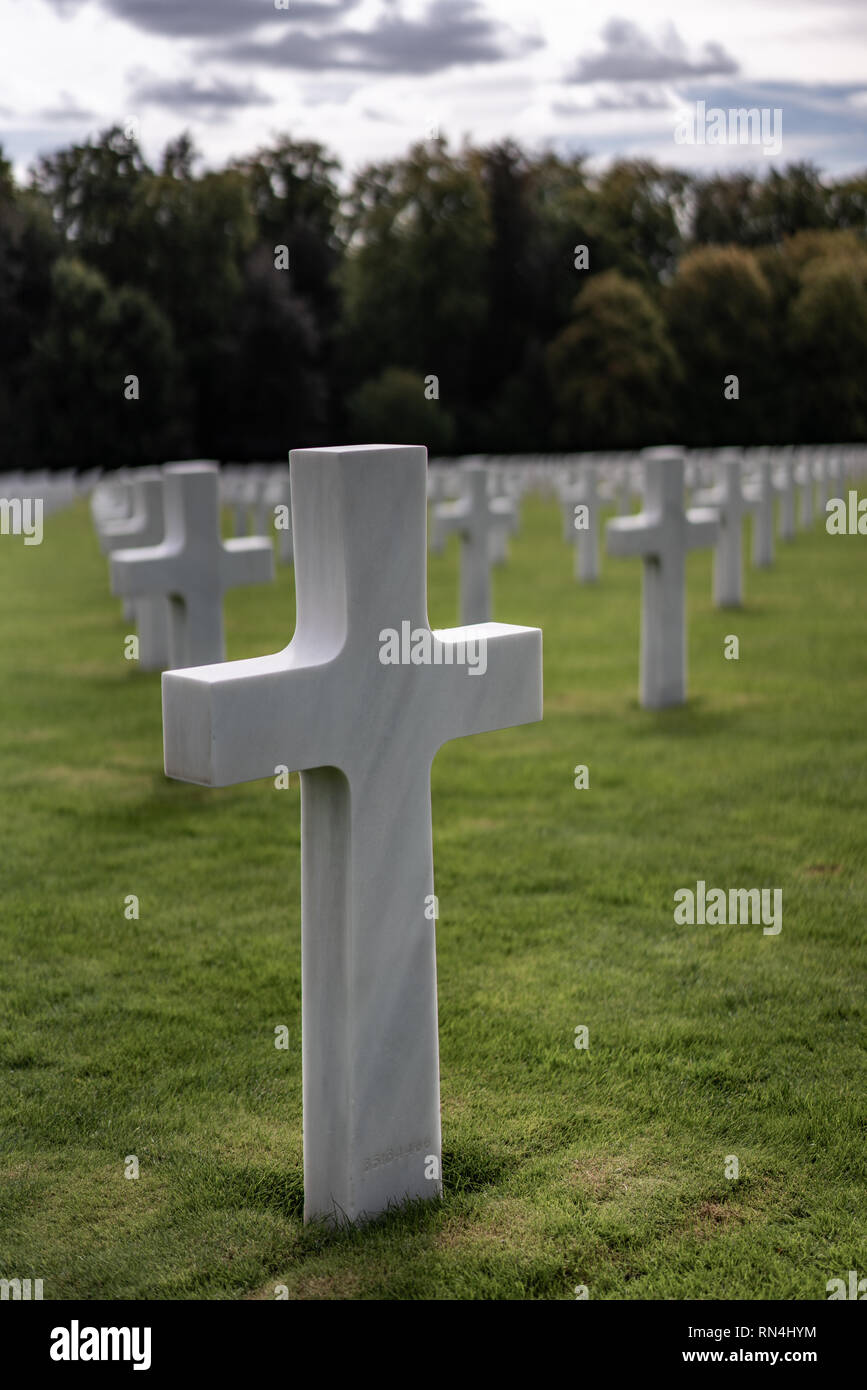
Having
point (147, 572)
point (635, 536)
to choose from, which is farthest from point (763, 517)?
point (147, 572)

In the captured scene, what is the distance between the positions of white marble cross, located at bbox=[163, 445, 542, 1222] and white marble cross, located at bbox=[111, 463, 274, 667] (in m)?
4.32

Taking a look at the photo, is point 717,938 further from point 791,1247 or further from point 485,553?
point 485,553

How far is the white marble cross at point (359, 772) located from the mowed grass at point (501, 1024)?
0.22 m

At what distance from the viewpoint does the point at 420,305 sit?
5162 cm

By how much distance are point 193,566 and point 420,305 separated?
152 feet

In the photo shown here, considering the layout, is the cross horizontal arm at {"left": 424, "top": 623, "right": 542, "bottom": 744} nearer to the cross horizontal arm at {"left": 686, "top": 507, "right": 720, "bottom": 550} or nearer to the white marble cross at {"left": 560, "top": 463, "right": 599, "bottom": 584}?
the cross horizontal arm at {"left": 686, "top": 507, "right": 720, "bottom": 550}

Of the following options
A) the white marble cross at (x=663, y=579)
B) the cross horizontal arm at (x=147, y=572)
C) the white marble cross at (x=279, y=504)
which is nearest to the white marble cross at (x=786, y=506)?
the white marble cross at (x=279, y=504)

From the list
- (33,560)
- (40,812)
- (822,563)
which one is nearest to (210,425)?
(33,560)

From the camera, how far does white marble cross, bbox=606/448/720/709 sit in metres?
8.32

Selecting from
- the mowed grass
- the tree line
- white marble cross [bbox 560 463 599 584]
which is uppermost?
the tree line

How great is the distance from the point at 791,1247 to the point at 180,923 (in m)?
2.61

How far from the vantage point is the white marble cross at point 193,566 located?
723cm

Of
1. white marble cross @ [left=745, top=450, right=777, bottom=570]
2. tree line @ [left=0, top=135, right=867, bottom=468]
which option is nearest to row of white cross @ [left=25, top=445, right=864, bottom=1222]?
white marble cross @ [left=745, top=450, right=777, bottom=570]

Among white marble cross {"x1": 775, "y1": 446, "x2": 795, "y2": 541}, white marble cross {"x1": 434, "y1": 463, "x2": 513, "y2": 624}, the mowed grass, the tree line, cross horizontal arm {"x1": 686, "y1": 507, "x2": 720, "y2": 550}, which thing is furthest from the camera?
the tree line
